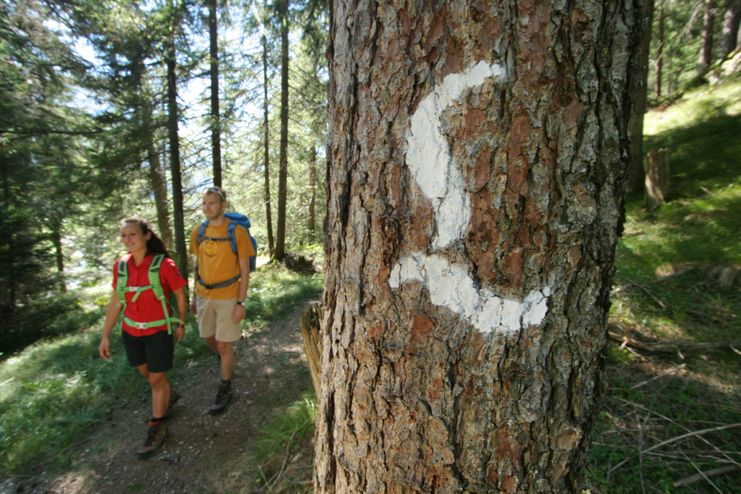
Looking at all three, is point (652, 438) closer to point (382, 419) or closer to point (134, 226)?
point (382, 419)

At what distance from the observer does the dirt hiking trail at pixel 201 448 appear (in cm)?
313

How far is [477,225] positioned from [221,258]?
3334mm

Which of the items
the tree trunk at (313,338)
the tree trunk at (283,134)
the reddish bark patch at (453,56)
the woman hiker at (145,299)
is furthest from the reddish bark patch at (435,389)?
the tree trunk at (283,134)

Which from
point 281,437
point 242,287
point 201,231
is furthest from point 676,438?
point 201,231

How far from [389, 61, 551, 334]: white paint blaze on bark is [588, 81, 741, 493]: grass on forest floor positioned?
4.22 feet

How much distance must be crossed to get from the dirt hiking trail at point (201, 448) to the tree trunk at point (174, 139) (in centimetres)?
458

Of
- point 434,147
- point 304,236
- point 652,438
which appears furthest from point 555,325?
point 304,236

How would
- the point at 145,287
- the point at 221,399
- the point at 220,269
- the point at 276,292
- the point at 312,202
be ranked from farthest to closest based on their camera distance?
the point at 312,202 < the point at 276,292 < the point at 221,399 < the point at 220,269 < the point at 145,287

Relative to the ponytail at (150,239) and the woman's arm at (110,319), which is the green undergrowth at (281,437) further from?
the ponytail at (150,239)

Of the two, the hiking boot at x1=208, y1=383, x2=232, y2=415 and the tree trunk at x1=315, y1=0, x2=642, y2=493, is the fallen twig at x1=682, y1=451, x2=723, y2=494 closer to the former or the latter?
the tree trunk at x1=315, y1=0, x2=642, y2=493

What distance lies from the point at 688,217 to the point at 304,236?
18.3 m

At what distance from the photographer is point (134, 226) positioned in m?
3.21

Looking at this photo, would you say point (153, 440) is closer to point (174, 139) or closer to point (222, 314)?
point (222, 314)

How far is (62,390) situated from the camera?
5266mm
